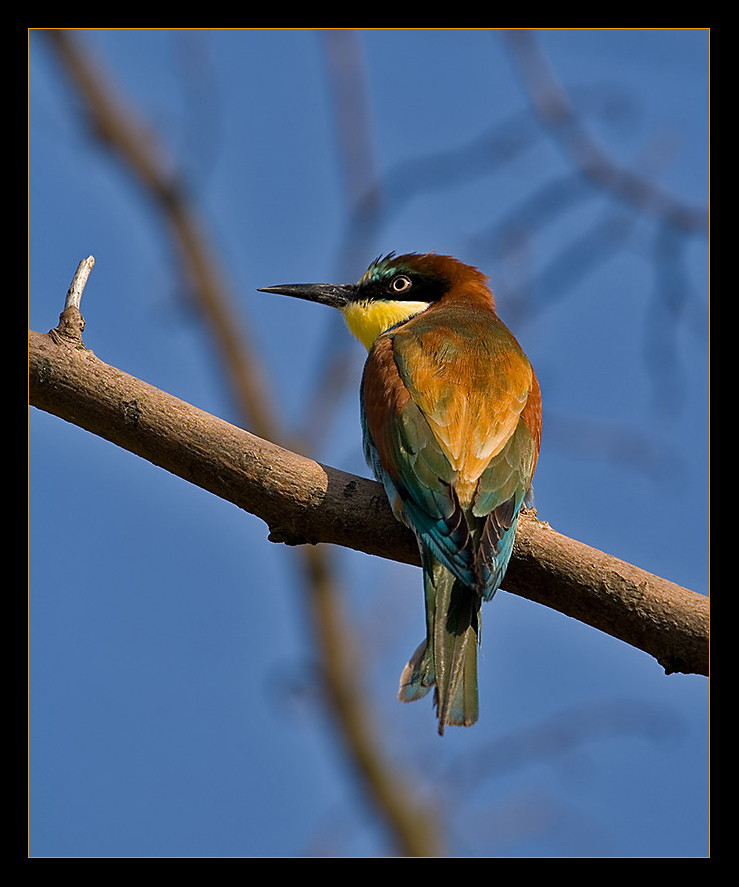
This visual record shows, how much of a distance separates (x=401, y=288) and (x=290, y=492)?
6.50 ft

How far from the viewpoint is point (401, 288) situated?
4086 millimetres

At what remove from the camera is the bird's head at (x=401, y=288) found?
404cm

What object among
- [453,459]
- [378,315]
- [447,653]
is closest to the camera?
[447,653]

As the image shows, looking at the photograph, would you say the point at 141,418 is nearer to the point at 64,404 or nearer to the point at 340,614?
the point at 64,404

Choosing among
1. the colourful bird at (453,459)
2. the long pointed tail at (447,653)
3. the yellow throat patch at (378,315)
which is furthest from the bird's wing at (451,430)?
the yellow throat patch at (378,315)

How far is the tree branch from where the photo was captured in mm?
2166

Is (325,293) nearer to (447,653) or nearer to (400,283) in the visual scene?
(400,283)

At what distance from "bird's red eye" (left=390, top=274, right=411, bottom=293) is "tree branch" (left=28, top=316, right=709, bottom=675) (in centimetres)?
187

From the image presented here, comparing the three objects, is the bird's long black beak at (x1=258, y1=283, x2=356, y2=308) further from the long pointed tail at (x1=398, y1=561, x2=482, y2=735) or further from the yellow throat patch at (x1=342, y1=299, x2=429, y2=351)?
the long pointed tail at (x1=398, y1=561, x2=482, y2=735)

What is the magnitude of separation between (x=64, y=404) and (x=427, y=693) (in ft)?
3.50

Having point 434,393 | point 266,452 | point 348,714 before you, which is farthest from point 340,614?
point 266,452

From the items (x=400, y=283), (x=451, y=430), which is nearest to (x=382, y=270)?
(x=400, y=283)

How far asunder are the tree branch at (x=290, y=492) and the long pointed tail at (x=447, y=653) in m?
0.17

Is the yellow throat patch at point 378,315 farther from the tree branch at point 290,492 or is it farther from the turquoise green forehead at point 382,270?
the tree branch at point 290,492
